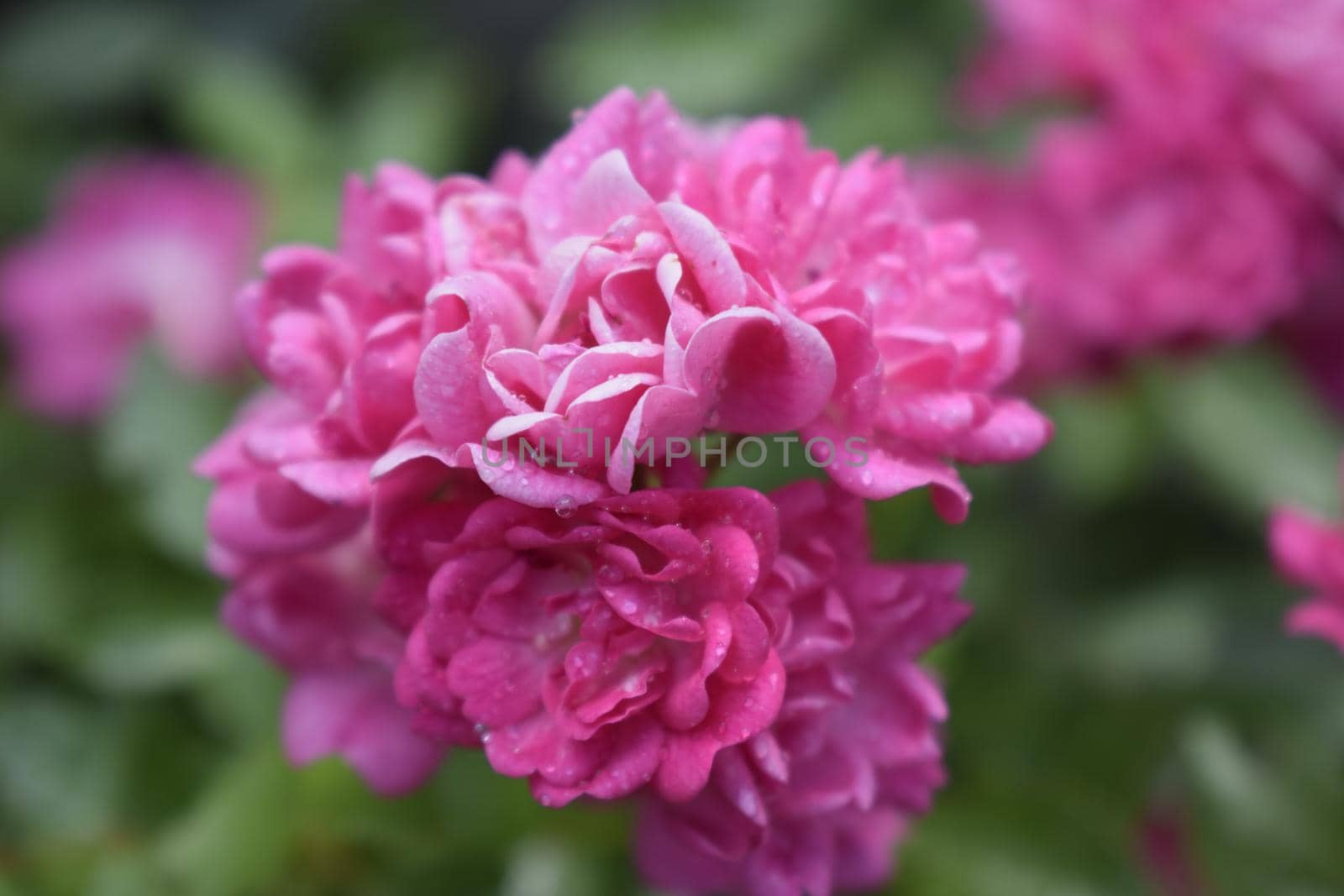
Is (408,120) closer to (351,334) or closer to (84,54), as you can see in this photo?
(84,54)

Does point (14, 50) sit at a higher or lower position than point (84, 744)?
higher

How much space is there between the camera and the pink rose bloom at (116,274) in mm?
1126

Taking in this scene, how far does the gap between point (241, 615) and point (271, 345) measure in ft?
0.47

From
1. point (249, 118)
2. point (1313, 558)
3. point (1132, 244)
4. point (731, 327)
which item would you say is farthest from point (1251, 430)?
point (249, 118)

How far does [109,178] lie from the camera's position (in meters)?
1.24

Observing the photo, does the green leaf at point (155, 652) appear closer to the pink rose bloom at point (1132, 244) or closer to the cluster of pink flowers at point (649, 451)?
the cluster of pink flowers at point (649, 451)

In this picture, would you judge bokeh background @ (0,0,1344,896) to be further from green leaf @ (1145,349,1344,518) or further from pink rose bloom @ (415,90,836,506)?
pink rose bloom @ (415,90,836,506)

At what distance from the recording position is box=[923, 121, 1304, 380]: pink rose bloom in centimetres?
86

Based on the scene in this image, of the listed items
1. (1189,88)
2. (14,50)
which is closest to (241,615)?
(1189,88)

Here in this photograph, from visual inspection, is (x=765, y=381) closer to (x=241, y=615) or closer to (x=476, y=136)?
(x=241, y=615)

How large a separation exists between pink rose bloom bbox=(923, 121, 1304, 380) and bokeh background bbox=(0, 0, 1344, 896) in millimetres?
82

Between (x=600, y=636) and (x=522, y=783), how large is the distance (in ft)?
0.79

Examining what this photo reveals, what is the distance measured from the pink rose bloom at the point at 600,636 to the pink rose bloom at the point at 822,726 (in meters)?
0.03

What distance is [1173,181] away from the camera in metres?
0.88
